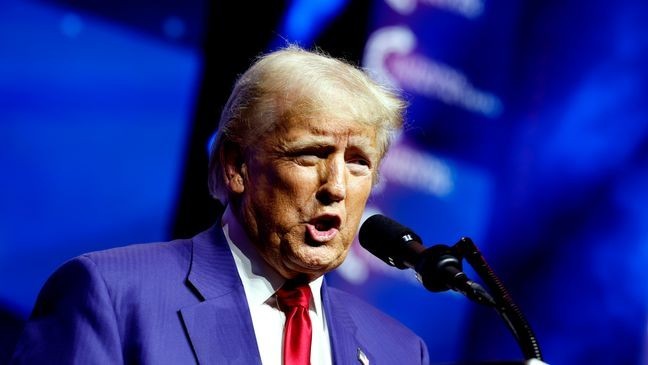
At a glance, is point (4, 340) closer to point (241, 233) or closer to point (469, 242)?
point (241, 233)

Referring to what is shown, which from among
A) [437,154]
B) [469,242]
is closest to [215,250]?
[469,242]

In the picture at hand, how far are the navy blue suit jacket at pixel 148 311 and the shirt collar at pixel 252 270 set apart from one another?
0.03m

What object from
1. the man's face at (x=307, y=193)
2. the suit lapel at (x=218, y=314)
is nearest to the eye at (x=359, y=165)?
the man's face at (x=307, y=193)

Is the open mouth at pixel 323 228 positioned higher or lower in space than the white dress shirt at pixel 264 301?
higher

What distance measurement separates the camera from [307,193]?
2.23m

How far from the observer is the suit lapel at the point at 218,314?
7.00 feet

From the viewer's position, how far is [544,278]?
483 cm

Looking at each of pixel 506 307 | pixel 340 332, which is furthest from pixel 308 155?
pixel 506 307

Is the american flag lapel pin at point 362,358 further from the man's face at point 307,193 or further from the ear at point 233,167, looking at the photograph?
the ear at point 233,167

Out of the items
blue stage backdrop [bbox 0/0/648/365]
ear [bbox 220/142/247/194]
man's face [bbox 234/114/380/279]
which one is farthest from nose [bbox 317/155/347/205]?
blue stage backdrop [bbox 0/0/648/365]

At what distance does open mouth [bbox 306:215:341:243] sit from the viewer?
88.2 inches

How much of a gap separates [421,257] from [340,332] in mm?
627

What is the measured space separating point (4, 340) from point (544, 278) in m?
2.92

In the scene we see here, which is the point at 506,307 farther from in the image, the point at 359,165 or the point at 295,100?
the point at 295,100
